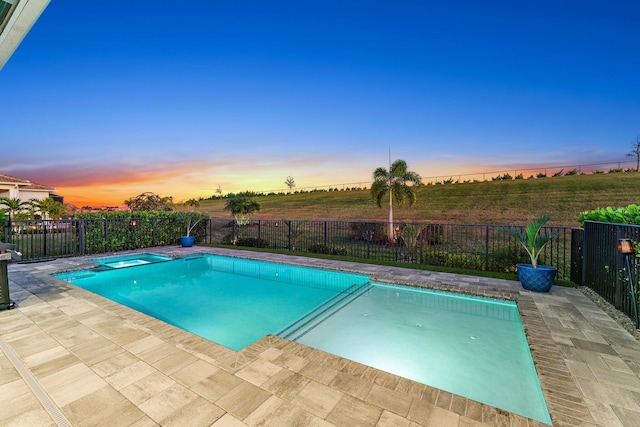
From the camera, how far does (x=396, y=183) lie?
1325 cm

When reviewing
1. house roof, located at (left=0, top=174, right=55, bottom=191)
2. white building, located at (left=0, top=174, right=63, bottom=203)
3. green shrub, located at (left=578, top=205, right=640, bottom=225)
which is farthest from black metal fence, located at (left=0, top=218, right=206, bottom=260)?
house roof, located at (left=0, top=174, right=55, bottom=191)

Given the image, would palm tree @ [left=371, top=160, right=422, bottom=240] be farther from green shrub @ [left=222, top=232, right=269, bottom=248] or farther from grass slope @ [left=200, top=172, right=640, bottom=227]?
grass slope @ [left=200, top=172, right=640, bottom=227]

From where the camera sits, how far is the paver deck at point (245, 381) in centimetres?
167

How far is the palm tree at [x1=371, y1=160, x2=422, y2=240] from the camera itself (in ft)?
42.9

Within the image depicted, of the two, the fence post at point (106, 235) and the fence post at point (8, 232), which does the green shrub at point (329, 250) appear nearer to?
the fence post at point (106, 235)

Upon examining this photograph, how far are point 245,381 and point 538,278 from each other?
461 cm

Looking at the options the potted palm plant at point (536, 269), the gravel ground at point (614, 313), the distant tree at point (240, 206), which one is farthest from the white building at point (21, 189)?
the gravel ground at point (614, 313)

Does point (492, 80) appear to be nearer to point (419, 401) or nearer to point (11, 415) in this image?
point (419, 401)

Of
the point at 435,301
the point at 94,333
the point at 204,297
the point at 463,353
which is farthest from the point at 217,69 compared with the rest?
the point at 463,353

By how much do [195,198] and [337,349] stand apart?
14.8 m

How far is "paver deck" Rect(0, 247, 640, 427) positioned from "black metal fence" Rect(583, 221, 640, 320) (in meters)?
0.39

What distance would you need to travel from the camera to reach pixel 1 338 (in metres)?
2.70

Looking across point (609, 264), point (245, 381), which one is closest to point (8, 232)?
point (245, 381)

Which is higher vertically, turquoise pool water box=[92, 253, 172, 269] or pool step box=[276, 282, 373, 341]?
turquoise pool water box=[92, 253, 172, 269]
